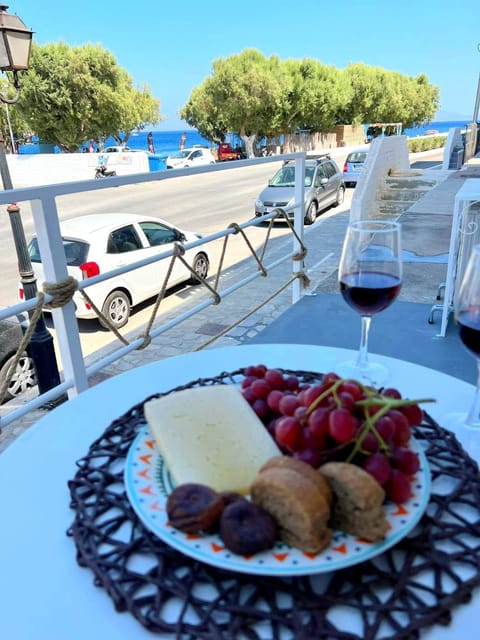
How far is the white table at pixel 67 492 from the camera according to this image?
53 centimetres

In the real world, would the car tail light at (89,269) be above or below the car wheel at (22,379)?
above

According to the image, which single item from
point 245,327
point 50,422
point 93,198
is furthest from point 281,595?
point 93,198

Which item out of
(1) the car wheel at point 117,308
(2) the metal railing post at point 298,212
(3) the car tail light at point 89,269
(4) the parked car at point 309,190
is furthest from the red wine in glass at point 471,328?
(4) the parked car at point 309,190

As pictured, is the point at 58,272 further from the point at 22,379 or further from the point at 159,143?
the point at 159,143

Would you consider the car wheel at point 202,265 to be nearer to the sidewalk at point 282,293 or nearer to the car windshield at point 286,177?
the sidewalk at point 282,293

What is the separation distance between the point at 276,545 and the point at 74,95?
91.7 feet

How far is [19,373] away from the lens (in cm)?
449

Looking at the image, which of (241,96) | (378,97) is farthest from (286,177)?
(378,97)

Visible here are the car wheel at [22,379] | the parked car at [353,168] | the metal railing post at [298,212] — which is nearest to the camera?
the metal railing post at [298,212]

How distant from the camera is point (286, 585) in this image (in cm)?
53

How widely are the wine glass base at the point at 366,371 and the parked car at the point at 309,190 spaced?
9.30m

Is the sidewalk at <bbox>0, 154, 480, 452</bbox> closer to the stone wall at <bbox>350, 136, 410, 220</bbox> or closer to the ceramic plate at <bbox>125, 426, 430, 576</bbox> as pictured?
the stone wall at <bbox>350, 136, 410, 220</bbox>

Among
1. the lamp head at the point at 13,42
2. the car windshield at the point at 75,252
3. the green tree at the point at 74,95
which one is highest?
the green tree at the point at 74,95

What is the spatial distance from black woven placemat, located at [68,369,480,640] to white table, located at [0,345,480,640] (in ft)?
0.08
